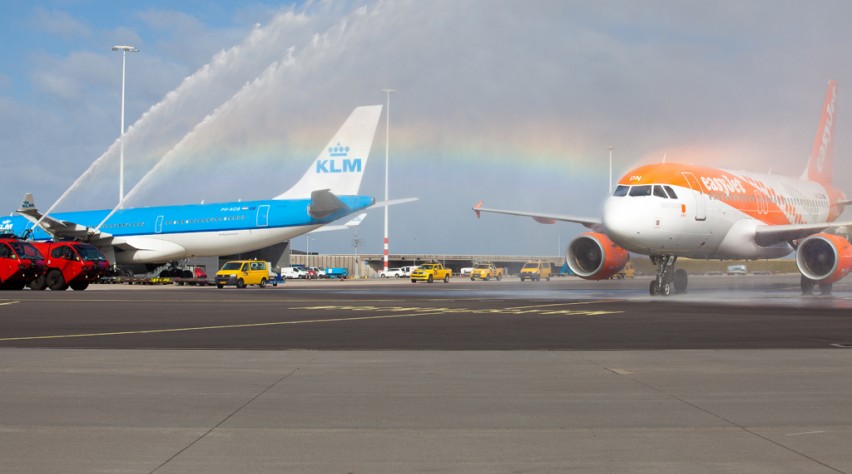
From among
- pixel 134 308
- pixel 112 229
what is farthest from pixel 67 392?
pixel 112 229

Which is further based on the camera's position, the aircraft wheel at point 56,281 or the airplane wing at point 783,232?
the aircraft wheel at point 56,281

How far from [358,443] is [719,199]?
108 ft

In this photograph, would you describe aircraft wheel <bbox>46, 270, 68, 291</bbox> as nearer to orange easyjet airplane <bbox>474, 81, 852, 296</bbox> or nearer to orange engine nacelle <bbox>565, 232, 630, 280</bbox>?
orange easyjet airplane <bbox>474, 81, 852, 296</bbox>

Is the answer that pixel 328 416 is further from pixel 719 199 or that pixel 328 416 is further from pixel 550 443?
pixel 719 199

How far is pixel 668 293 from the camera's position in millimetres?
38344

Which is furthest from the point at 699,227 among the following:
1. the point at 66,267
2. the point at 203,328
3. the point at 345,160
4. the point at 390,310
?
the point at 66,267

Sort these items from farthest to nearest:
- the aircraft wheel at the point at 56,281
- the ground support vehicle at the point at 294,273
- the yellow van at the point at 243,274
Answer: the ground support vehicle at the point at 294,273
the yellow van at the point at 243,274
the aircraft wheel at the point at 56,281

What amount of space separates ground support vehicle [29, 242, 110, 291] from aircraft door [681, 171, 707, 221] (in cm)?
3198

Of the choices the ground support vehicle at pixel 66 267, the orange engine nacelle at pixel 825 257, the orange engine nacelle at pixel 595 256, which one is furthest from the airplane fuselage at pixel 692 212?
the ground support vehicle at pixel 66 267

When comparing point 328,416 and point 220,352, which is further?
point 220,352

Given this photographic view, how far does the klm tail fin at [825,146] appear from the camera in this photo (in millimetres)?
49594

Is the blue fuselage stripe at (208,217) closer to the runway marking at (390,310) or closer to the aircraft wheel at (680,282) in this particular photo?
the aircraft wheel at (680,282)

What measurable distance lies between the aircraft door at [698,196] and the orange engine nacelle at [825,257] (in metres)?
Result: 4.15

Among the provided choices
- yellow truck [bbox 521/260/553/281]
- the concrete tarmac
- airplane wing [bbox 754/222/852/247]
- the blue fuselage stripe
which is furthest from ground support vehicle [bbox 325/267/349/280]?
the concrete tarmac
